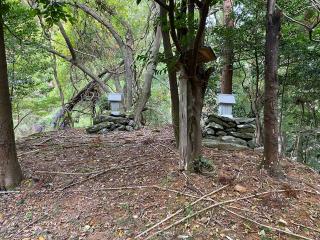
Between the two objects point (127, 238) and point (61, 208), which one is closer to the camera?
point (127, 238)

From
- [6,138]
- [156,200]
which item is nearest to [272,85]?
[156,200]

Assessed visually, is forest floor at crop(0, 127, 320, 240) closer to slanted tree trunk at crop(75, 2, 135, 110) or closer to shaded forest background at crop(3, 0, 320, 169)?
shaded forest background at crop(3, 0, 320, 169)

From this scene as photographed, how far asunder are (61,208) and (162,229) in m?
1.27

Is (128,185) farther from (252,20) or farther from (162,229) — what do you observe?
(252,20)

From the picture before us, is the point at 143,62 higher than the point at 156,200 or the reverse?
higher

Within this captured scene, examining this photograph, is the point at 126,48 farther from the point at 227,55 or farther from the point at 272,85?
the point at 272,85

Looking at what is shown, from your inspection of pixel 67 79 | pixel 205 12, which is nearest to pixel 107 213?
pixel 205 12

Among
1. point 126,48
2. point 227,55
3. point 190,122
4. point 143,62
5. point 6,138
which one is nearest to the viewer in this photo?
point 190,122

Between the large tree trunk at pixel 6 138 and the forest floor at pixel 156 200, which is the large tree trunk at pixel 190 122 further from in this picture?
the large tree trunk at pixel 6 138

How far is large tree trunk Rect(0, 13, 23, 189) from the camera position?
405cm

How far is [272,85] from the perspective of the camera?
4.05 m

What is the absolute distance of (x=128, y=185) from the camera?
12.9 feet

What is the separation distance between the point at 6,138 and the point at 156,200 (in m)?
2.13

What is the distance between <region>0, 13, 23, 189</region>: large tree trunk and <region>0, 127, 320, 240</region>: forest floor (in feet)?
0.59
